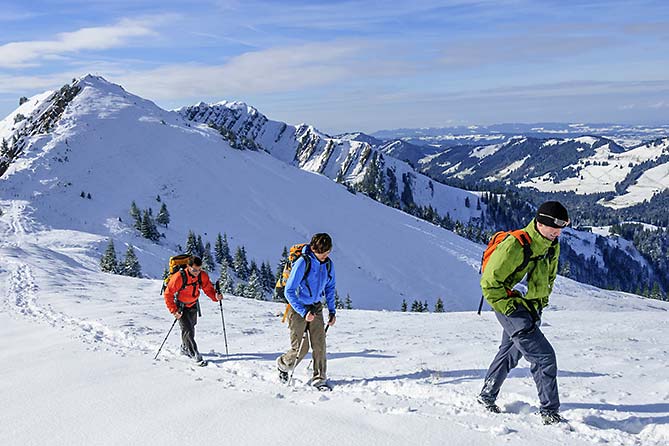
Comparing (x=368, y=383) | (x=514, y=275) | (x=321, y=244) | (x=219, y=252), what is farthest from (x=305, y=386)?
(x=219, y=252)

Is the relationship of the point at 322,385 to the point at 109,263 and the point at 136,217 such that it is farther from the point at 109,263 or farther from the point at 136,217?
the point at 136,217

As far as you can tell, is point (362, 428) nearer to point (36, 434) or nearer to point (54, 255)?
point (36, 434)

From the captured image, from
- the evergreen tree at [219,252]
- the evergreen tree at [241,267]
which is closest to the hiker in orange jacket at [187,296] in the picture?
the evergreen tree at [241,267]

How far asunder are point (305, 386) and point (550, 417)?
3.80 metres

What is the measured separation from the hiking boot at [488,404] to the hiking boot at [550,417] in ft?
2.07

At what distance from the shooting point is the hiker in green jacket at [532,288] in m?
5.97

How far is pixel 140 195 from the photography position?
78.9 metres

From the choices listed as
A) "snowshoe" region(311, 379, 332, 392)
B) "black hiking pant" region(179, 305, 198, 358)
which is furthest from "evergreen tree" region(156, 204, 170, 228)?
"snowshoe" region(311, 379, 332, 392)

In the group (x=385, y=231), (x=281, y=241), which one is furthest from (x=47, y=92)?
(x=385, y=231)

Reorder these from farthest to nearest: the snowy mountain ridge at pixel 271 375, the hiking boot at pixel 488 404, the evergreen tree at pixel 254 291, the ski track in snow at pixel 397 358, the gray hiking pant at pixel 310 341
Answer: the evergreen tree at pixel 254 291 → the gray hiking pant at pixel 310 341 → the hiking boot at pixel 488 404 → the ski track in snow at pixel 397 358 → the snowy mountain ridge at pixel 271 375

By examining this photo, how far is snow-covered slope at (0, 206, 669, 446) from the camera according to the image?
6.02m

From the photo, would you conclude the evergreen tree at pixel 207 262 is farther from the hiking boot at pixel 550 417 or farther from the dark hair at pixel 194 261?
the hiking boot at pixel 550 417

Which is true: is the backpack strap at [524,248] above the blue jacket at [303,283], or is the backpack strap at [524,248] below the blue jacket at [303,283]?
above

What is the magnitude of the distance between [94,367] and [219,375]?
7.71 ft
